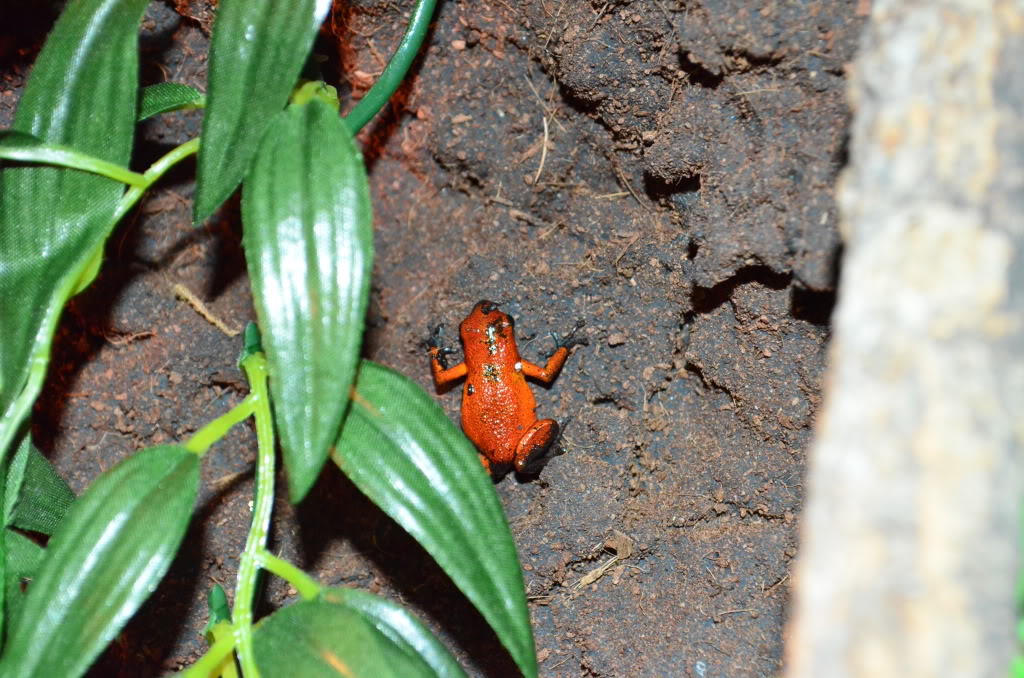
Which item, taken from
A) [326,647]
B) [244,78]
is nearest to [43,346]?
[244,78]

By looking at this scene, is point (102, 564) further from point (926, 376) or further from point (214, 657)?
point (926, 376)

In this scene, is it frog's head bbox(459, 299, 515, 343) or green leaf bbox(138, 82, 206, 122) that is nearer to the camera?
green leaf bbox(138, 82, 206, 122)

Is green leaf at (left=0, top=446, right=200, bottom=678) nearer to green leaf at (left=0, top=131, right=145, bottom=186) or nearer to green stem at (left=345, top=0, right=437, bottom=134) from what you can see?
green leaf at (left=0, top=131, right=145, bottom=186)

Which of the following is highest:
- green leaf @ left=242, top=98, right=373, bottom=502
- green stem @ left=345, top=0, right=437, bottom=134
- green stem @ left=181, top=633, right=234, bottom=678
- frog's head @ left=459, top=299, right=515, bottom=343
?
green stem @ left=345, top=0, right=437, bottom=134

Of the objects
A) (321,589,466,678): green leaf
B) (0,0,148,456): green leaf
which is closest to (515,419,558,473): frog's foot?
(321,589,466,678): green leaf

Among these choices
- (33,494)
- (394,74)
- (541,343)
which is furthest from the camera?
(541,343)

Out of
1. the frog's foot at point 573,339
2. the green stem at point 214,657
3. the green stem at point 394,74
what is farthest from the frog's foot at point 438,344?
the green stem at point 214,657

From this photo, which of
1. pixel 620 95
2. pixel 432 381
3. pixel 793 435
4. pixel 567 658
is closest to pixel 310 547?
pixel 432 381
